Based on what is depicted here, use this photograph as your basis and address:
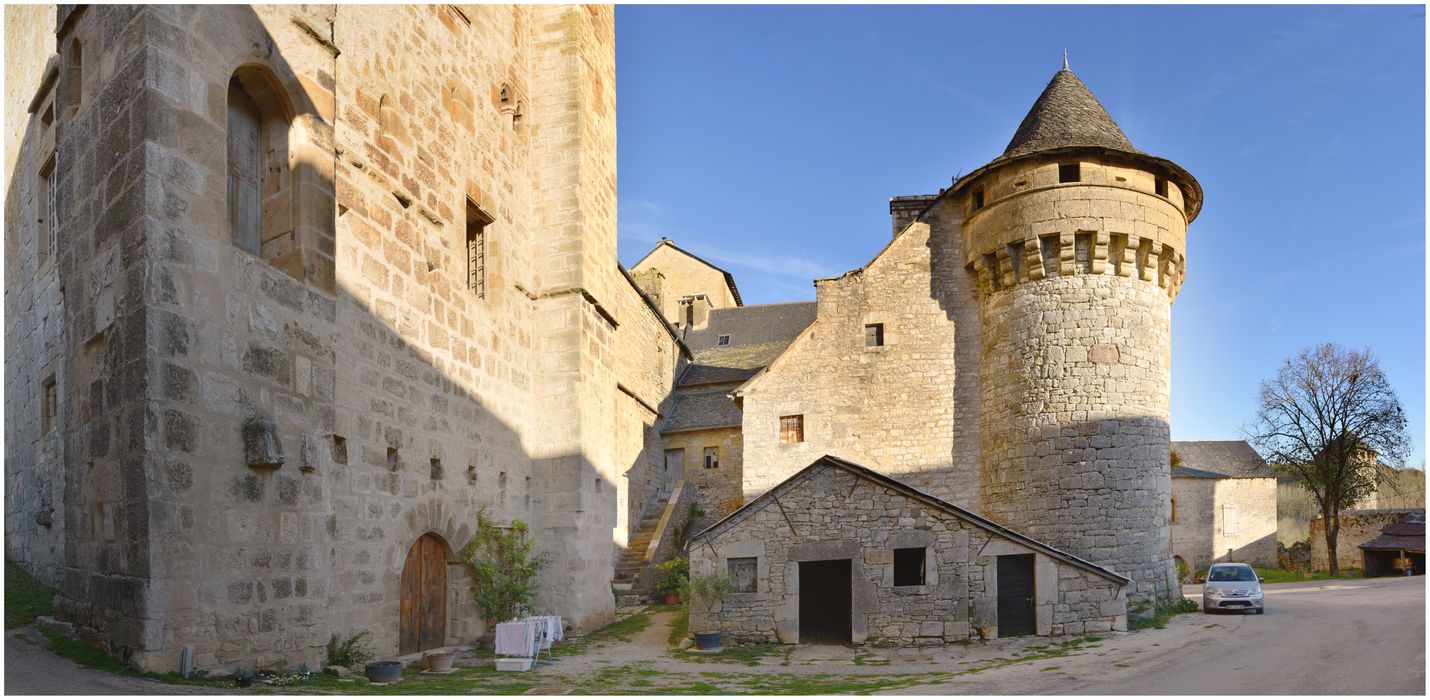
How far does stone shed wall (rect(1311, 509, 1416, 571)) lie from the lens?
31.8 m

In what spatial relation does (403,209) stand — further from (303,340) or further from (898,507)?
(898,507)

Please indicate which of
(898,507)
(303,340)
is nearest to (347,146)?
(303,340)

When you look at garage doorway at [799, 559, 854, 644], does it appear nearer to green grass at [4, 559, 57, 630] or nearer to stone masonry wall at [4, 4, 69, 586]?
green grass at [4, 559, 57, 630]

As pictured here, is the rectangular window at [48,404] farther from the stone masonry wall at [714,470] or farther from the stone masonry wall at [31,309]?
the stone masonry wall at [714,470]

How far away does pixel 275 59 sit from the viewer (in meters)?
9.16

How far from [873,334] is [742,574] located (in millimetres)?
8128

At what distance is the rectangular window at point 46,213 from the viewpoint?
11.3 m

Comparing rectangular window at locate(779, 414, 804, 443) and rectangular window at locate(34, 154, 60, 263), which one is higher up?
rectangular window at locate(34, 154, 60, 263)

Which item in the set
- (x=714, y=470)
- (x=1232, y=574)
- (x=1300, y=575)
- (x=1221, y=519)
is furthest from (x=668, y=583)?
(x=1221, y=519)

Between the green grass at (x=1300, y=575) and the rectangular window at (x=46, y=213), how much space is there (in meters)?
32.0

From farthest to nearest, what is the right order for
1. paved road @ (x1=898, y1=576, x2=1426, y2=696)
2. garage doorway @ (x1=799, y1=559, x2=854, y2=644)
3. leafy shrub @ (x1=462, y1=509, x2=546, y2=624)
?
garage doorway @ (x1=799, y1=559, x2=854, y2=644), leafy shrub @ (x1=462, y1=509, x2=546, y2=624), paved road @ (x1=898, y1=576, x2=1426, y2=696)

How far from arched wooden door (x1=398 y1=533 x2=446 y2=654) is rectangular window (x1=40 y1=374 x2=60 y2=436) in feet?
14.2

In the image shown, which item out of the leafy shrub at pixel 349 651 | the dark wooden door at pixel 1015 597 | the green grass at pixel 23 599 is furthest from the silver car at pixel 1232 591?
the green grass at pixel 23 599

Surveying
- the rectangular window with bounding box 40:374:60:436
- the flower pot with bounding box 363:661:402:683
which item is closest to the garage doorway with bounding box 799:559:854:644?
the flower pot with bounding box 363:661:402:683
